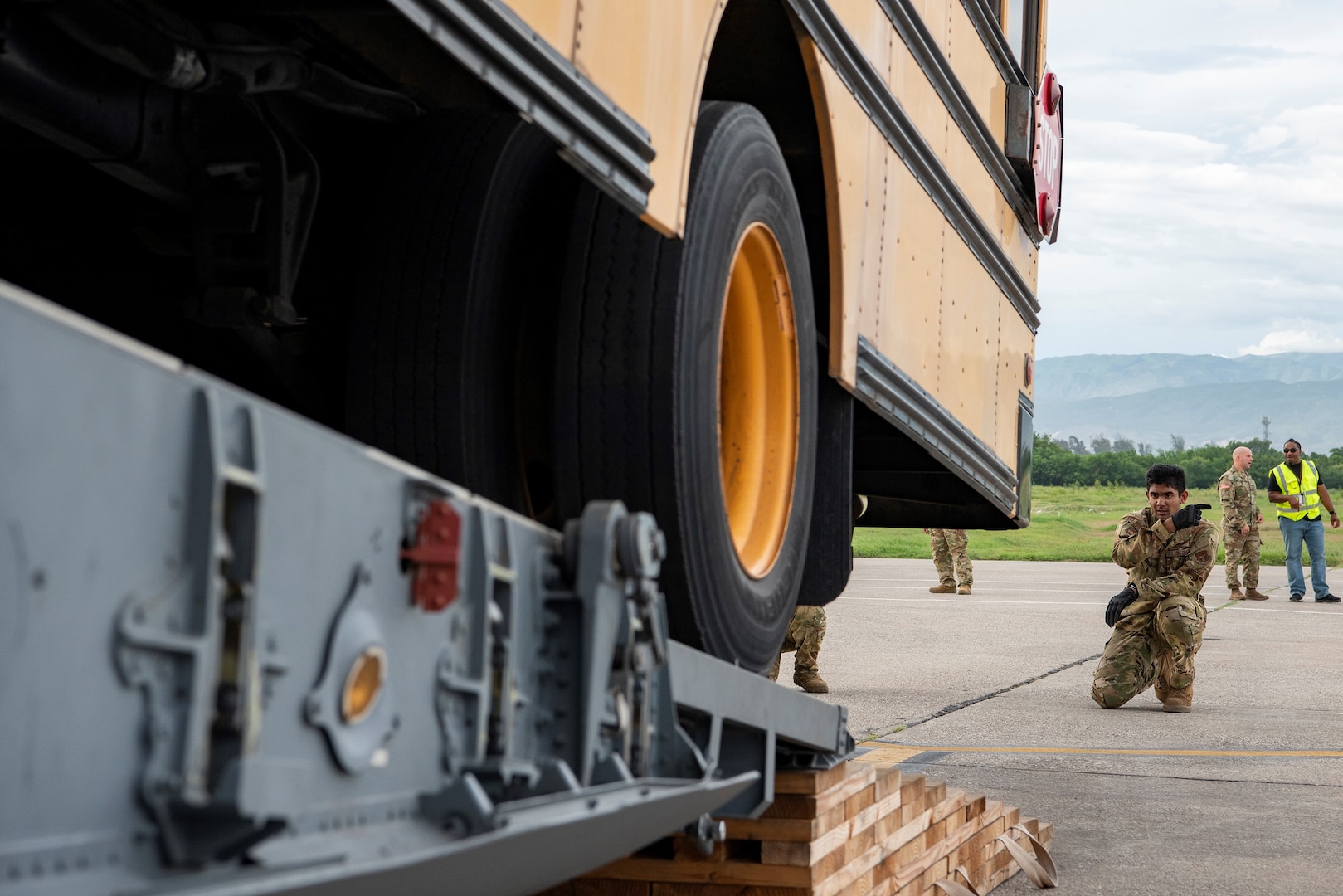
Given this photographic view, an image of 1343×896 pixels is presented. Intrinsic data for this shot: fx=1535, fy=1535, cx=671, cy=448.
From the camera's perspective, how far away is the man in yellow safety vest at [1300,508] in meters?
15.5

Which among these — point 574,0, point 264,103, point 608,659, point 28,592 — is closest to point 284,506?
point 28,592

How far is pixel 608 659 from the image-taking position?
2043 millimetres

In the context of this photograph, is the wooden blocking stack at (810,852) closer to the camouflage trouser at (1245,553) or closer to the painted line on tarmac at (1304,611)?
the painted line on tarmac at (1304,611)

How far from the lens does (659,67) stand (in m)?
2.43

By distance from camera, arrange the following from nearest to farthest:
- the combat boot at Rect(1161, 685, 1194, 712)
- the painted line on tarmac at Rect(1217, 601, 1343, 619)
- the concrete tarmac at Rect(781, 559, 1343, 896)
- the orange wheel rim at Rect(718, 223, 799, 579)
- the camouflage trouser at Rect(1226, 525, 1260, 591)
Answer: the orange wheel rim at Rect(718, 223, 799, 579) < the concrete tarmac at Rect(781, 559, 1343, 896) < the combat boot at Rect(1161, 685, 1194, 712) < the painted line on tarmac at Rect(1217, 601, 1343, 619) < the camouflage trouser at Rect(1226, 525, 1260, 591)

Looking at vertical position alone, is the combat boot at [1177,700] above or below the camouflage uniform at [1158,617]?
below

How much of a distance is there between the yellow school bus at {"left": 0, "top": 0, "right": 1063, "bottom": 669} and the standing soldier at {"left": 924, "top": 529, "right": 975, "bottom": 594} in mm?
12749

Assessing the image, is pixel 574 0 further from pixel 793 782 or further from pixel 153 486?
pixel 793 782

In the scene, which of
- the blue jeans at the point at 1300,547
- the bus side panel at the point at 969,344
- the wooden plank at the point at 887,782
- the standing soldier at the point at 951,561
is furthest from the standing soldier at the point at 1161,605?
the blue jeans at the point at 1300,547

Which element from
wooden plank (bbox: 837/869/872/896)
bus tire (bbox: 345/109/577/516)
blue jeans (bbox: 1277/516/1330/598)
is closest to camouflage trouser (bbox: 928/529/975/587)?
blue jeans (bbox: 1277/516/1330/598)

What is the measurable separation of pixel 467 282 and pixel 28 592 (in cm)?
154

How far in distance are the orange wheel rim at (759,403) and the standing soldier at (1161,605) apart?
524 centimetres

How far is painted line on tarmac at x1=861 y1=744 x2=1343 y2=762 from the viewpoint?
6.63 meters

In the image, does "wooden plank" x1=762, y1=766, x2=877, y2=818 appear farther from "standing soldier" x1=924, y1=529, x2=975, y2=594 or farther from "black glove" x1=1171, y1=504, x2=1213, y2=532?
"standing soldier" x1=924, y1=529, x2=975, y2=594
